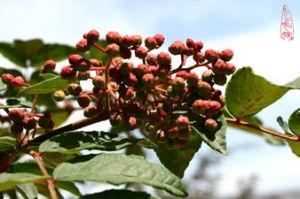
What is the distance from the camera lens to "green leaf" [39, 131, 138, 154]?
141 centimetres

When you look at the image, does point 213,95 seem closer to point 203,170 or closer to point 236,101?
point 236,101

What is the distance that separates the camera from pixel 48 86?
5.31 ft

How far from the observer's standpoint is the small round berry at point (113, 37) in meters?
1.50

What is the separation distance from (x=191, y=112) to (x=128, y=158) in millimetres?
323

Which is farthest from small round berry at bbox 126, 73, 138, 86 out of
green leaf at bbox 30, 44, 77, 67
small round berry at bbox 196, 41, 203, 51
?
green leaf at bbox 30, 44, 77, 67

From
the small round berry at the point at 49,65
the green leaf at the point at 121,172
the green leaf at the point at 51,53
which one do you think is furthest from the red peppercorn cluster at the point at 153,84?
the green leaf at the point at 51,53

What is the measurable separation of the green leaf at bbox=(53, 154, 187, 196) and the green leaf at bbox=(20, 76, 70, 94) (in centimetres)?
36

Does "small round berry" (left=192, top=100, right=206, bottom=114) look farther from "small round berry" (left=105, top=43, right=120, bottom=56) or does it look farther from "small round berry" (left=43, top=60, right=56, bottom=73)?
"small round berry" (left=43, top=60, right=56, bottom=73)

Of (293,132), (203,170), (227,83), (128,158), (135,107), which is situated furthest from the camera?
(203,170)

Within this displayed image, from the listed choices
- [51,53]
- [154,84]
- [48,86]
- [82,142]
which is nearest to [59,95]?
[48,86]

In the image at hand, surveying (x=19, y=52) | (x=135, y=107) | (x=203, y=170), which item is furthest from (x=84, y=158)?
(x=203, y=170)

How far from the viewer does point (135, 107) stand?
1.52 metres

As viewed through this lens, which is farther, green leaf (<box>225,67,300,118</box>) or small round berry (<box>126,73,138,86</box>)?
green leaf (<box>225,67,300,118</box>)

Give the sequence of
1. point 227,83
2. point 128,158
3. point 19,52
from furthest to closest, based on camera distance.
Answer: point 19,52 < point 227,83 < point 128,158
